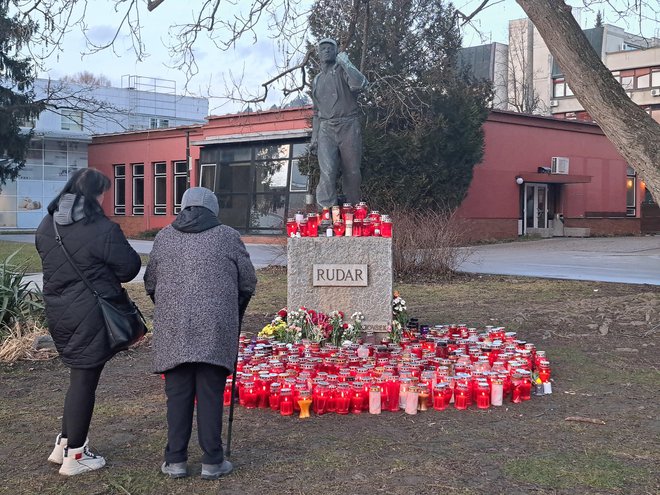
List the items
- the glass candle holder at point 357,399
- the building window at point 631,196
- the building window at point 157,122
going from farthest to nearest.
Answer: the building window at point 157,122
the building window at point 631,196
the glass candle holder at point 357,399

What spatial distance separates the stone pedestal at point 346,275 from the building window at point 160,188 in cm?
2794

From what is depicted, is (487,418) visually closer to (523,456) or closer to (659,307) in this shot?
(523,456)

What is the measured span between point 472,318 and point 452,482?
6.52 m

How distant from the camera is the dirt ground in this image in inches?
174

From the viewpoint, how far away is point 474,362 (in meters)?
6.91

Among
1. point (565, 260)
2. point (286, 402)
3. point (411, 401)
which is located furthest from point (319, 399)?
point (565, 260)

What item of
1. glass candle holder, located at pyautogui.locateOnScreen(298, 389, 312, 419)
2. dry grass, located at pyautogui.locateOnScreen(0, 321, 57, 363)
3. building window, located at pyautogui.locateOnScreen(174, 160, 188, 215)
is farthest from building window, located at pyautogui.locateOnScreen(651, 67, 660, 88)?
glass candle holder, located at pyautogui.locateOnScreen(298, 389, 312, 419)

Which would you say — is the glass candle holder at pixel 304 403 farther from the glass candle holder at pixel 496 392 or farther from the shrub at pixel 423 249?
the shrub at pixel 423 249

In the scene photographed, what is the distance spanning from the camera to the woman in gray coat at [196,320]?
4395 millimetres

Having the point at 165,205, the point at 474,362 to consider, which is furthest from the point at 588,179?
the point at 474,362

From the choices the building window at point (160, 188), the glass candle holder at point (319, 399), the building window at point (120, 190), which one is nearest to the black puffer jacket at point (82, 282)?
the glass candle holder at point (319, 399)

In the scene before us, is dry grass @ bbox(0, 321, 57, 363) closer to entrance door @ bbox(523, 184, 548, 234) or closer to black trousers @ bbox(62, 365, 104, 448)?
black trousers @ bbox(62, 365, 104, 448)

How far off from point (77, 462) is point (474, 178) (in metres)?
24.5

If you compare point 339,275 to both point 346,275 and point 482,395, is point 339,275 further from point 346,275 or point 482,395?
point 482,395
